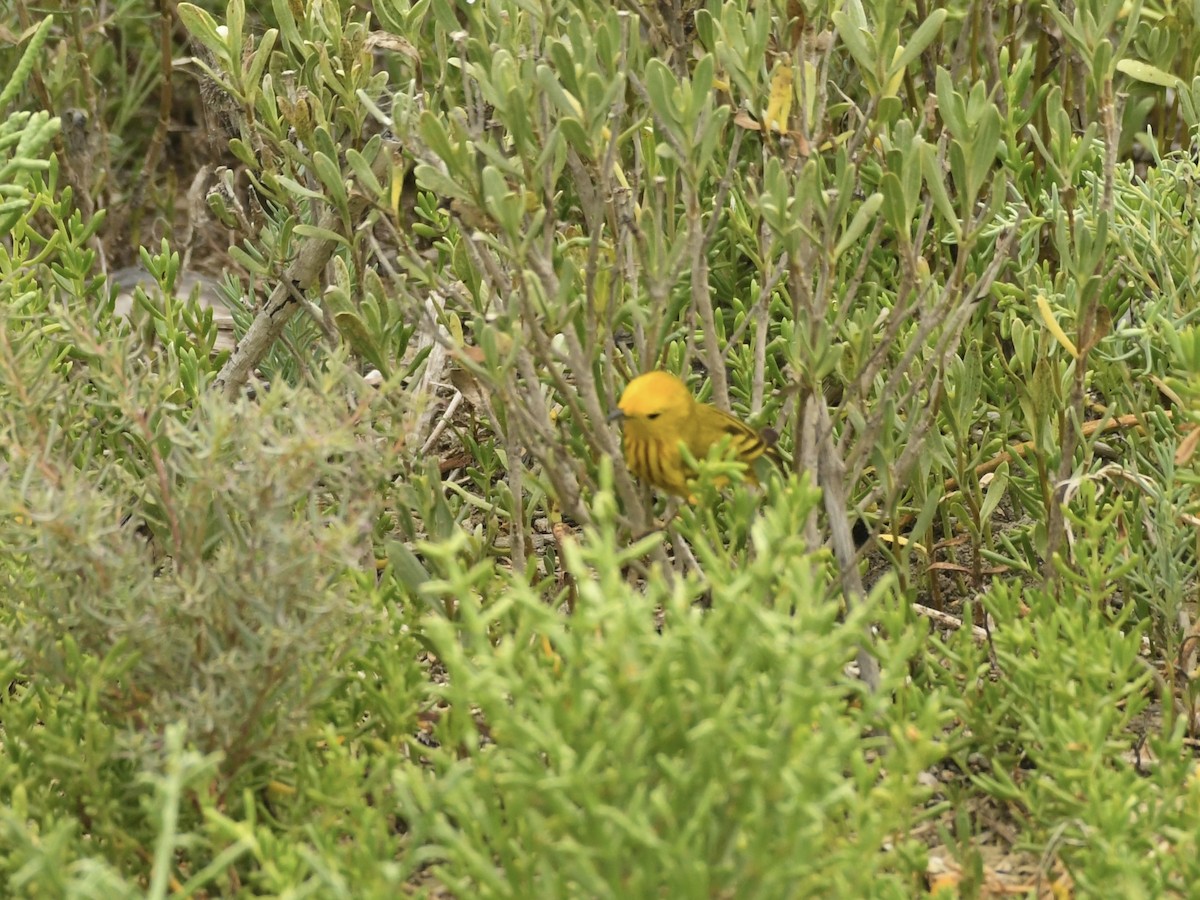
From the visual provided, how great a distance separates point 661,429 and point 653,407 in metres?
0.03

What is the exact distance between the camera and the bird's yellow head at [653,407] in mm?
2164

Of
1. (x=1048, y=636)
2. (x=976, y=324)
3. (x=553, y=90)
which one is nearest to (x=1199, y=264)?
(x=976, y=324)

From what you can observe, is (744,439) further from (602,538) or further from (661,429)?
(602,538)

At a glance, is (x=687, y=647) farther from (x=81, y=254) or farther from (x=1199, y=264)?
(x=81, y=254)

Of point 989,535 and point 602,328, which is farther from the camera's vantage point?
point 989,535

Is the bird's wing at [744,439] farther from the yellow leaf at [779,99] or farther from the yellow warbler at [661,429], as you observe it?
the yellow leaf at [779,99]

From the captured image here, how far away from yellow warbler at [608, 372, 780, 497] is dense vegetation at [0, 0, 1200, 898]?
53 millimetres

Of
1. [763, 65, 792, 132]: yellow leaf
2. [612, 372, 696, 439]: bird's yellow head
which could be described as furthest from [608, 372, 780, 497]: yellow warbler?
[763, 65, 792, 132]: yellow leaf

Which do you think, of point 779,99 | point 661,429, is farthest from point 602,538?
point 779,99

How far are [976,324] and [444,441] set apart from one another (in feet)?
4.09

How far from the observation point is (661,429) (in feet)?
7.11

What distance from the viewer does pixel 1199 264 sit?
262 centimetres

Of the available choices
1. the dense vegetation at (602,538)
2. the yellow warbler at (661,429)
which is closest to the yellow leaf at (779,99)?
the dense vegetation at (602,538)

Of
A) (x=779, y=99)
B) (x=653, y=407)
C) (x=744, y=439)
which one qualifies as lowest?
(x=744, y=439)
